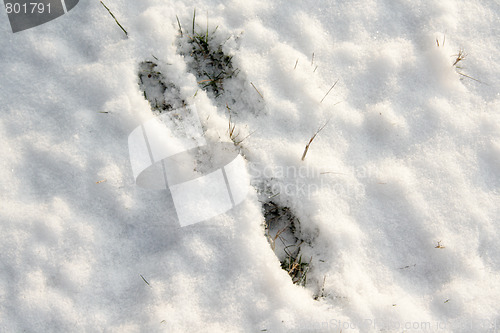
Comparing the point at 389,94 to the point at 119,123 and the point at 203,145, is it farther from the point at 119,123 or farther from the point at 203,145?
the point at 119,123

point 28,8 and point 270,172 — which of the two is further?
point 28,8

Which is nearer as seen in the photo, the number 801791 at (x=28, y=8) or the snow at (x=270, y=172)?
the snow at (x=270, y=172)

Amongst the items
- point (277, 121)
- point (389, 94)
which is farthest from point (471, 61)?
point (277, 121)

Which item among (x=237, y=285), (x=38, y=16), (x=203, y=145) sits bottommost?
(x=237, y=285)

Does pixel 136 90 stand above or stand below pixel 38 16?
below

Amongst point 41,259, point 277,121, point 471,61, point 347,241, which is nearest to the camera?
point 41,259

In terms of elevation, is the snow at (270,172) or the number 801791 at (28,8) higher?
the number 801791 at (28,8)

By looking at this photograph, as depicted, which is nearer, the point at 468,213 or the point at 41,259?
the point at 41,259

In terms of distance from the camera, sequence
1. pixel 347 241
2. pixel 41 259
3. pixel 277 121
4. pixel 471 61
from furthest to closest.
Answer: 1. pixel 471 61
2. pixel 277 121
3. pixel 347 241
4. pixel 41 259
